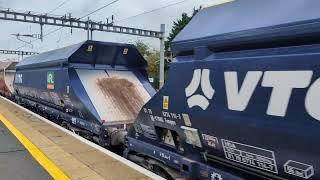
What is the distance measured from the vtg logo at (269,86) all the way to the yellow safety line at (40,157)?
284cm

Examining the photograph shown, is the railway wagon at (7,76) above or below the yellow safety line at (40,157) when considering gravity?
above

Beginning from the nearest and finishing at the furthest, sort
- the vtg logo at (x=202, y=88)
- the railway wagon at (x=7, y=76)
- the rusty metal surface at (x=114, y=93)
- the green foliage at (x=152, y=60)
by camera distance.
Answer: the vtg logo at (x=202, y=88) < the rusty metal surface at (x=114, y=93) < the railway wagon at (x=7, y=76) < the green foliage at (x=152, y=60)

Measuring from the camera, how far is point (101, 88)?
1179 centimetres

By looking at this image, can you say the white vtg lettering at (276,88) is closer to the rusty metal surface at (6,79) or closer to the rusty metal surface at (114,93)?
the rusty metal surface at (114,93)

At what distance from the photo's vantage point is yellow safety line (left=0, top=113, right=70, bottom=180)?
719cm

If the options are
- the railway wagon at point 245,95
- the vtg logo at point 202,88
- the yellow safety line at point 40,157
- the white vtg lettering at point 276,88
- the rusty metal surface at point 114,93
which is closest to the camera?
the white vtg lettering at point 276,88

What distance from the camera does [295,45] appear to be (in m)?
4.20

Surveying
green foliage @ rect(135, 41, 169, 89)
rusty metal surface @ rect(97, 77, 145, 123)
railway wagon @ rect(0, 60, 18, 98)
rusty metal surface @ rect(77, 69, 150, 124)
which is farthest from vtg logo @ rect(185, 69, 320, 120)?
green foliage @ rect(135, 41, 169, 89)

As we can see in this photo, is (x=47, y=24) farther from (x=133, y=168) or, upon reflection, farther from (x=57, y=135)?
(x=133, y=168)

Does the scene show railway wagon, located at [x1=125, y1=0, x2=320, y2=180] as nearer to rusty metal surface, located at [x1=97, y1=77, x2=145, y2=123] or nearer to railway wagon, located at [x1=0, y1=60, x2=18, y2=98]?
rusty metal surface, located at [x1=97, y1=77, x2=145, y2=123]

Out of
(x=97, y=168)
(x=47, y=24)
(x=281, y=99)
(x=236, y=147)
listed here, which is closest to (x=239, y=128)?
(x=236, y=147)

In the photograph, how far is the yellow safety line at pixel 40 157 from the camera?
7187 mm

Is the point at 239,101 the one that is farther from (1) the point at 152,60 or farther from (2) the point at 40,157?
(1) the point at 152,60

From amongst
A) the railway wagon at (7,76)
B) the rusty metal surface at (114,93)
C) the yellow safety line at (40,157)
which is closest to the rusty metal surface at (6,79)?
the railway wagon at (7,76)
